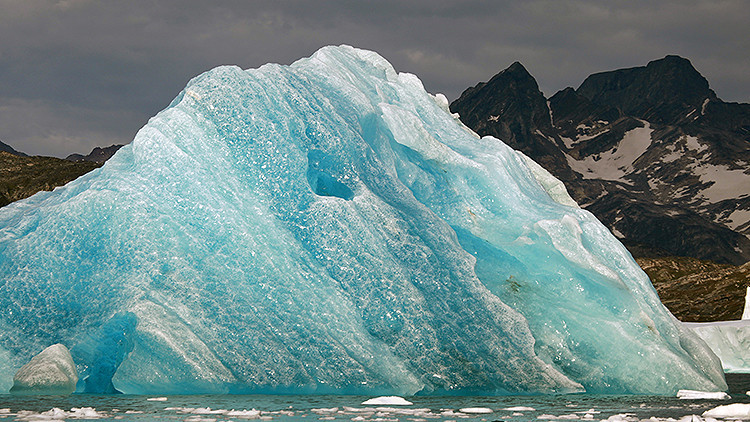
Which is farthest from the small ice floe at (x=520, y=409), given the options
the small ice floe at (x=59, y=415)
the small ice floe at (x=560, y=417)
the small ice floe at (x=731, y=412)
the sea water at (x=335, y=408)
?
the small ice floe at (x=59, y=415)

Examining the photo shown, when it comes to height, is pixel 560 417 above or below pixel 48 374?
below

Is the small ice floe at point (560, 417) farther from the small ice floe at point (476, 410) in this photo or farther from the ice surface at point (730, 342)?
the ice surface at point (730, 342)

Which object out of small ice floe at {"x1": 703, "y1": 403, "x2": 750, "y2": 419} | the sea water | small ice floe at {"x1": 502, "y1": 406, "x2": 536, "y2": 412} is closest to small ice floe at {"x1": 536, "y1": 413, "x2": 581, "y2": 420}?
the sea water

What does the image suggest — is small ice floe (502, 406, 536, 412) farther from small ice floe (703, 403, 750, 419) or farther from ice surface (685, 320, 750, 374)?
ice surface (685, 320, 750, 374)

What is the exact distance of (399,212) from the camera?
18.6m

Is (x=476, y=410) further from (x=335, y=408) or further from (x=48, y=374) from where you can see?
(x=48, y=374)

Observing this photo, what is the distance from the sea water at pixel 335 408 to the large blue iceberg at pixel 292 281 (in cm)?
88

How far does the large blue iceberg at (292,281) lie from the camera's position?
17047 mm

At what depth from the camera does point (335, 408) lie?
44.6 feet

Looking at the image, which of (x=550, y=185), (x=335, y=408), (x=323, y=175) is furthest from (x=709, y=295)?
(x=335, y=408)

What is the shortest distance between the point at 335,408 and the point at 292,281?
4448 millimetres

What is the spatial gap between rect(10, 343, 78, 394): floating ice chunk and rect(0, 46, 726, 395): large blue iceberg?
0.53 m

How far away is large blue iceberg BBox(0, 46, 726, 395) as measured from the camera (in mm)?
17047

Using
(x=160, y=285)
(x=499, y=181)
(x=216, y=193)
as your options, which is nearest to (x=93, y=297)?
(x=160, y=285)
